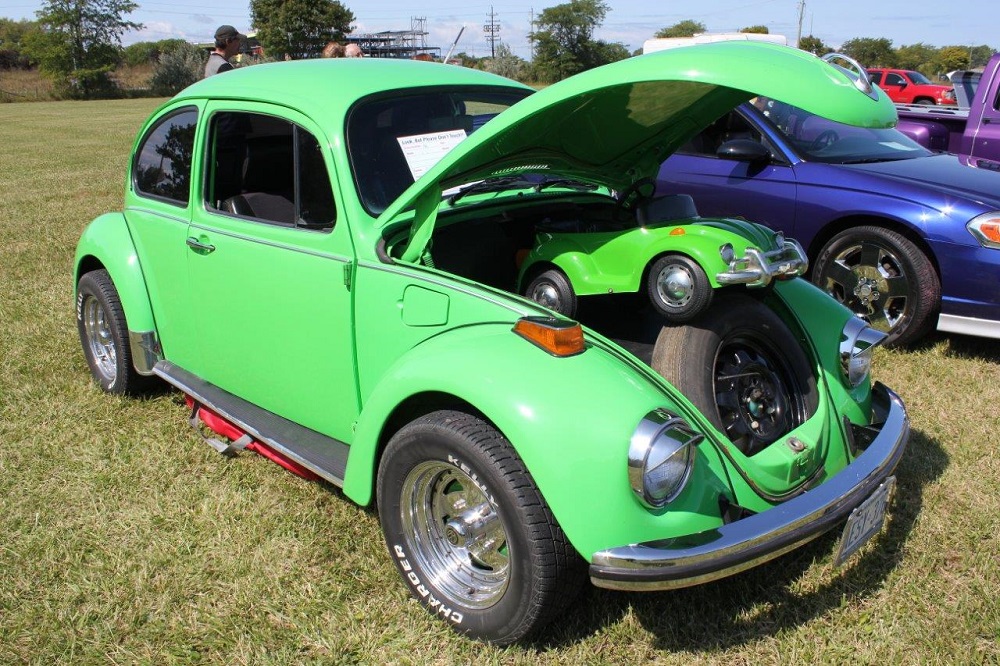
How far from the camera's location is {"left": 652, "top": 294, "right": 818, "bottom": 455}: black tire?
2852 millimetres

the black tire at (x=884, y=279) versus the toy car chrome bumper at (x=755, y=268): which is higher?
the toy car chrome bumper at (x=755, y=268)

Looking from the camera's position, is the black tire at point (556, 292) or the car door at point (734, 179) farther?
the car door at point (734, 179)

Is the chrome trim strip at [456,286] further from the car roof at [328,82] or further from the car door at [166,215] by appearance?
the car door at [166,215]

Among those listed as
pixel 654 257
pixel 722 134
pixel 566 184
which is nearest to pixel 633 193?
pixel 566 184

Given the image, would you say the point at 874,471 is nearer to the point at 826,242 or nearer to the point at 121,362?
the point at 826,242

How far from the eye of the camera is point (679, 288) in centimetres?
293

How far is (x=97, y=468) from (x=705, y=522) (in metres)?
2.97

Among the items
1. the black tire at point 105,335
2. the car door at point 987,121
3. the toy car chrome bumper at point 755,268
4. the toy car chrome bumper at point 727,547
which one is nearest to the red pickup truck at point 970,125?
the car door at point 987,121

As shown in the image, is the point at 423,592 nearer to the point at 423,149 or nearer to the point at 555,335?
the point at 555,335

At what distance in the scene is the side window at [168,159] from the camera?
388cm

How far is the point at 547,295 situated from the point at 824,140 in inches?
141

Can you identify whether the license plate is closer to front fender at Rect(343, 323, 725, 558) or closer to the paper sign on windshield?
front fender at Rect(343, 323, 725, 558)

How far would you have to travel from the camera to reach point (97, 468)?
3.94 metres

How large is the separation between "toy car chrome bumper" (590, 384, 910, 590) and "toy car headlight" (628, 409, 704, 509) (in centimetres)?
14
